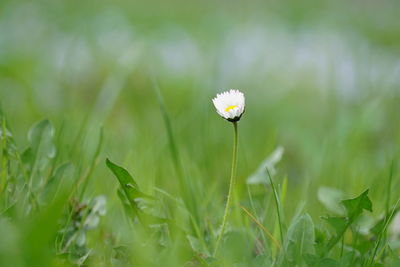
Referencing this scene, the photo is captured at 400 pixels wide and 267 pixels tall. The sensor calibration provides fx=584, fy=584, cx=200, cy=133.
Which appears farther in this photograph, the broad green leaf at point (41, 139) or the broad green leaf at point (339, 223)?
the broad green leaf at point (41, 139)

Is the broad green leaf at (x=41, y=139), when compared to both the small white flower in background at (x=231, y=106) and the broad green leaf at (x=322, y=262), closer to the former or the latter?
the small white flower in background at (x=231, y=106)

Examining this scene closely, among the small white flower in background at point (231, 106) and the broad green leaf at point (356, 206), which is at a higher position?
the small white flower in background at point (231, 106)

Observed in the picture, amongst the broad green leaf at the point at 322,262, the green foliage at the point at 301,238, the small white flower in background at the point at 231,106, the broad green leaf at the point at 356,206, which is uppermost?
the small white flower in background at the point at 231,106

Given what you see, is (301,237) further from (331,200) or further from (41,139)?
(41,139)

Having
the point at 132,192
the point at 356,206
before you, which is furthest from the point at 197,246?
the point at 356,206

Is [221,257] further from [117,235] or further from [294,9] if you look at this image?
[294,9]

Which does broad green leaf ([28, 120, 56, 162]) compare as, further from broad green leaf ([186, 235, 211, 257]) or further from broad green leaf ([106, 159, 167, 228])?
broad green leaf ([186, 235, 211, 257])

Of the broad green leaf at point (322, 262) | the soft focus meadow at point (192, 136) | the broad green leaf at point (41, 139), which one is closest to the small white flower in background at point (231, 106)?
the soft focus meadow at point (192, 136)
